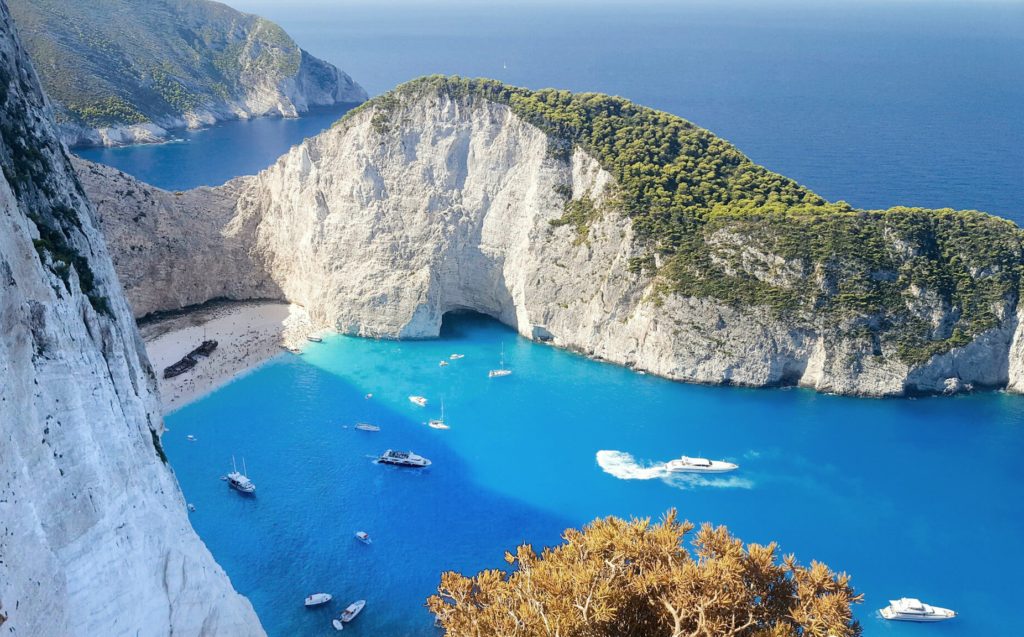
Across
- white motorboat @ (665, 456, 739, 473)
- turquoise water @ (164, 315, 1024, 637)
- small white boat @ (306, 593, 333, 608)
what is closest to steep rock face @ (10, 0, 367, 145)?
turquoise water @ (164, 315, 1024, 637)

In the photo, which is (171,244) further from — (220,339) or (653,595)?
(653,595)

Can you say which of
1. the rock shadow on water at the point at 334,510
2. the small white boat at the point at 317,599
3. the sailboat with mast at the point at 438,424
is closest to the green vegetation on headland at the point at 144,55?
the rock shadow on water at the point at 334,510

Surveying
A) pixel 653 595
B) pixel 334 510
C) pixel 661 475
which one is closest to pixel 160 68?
pixel 334 510

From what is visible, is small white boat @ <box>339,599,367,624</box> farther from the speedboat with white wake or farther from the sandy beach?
the sandy beach

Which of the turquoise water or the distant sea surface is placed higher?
the distant sea surface

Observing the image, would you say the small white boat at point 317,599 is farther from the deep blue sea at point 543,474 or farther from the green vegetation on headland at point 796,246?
the green vegetation on headland at point 796,246
